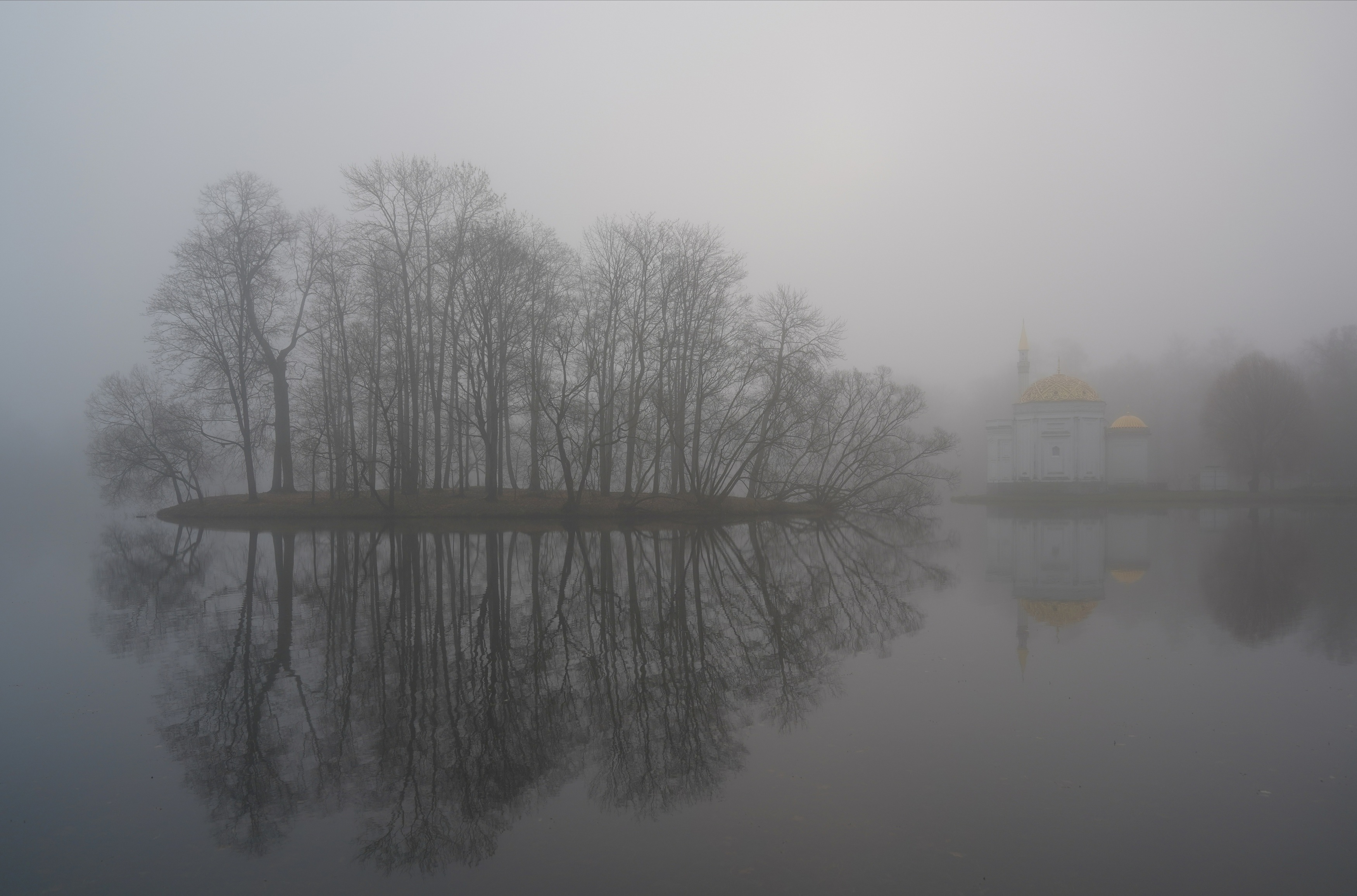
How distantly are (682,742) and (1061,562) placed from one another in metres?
15.5

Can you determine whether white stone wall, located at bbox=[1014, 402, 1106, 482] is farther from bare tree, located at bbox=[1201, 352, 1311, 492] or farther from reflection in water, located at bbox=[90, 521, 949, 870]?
reflection in water, located at bbox=[90, 521, 949, 870]

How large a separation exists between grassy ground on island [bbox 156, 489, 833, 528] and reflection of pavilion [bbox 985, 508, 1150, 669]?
36.0 feet

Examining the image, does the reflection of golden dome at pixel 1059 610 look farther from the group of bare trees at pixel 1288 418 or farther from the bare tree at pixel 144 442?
the group of bare trees at pixel 1288 418

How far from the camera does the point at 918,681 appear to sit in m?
7.90

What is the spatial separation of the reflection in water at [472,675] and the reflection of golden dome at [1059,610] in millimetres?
1878

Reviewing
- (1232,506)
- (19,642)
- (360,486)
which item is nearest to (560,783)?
(19,642)

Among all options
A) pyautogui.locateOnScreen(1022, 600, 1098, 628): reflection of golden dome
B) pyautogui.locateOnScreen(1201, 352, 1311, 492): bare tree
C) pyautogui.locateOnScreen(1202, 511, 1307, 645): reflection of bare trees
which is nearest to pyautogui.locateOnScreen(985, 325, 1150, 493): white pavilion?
pyautogui.locateOnScreen(1201, 352, 1311, 492): bare tree

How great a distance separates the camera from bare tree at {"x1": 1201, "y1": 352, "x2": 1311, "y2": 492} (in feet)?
185

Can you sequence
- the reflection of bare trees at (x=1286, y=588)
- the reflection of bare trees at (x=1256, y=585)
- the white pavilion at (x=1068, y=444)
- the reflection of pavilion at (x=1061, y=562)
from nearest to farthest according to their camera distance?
the reflection of bare trees at (x=1286, y=588)
the reflection of bare trees at (x=1256, y=585)
the reflection of pavilion at (x=1061, y=562)
the white pavilion at (x=1068, y=444)

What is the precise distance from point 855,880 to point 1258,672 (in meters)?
6.59

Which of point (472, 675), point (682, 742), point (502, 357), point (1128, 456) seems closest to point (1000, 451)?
point (1128, 456)

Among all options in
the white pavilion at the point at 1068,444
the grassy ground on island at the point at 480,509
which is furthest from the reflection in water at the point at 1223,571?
the white pavilion at the point at 1068,444

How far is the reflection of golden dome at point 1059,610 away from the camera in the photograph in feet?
37.1

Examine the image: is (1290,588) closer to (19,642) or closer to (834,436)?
(19,642)
